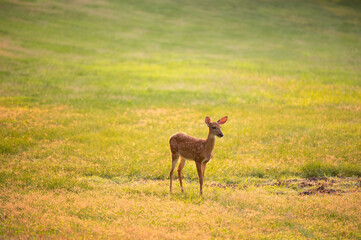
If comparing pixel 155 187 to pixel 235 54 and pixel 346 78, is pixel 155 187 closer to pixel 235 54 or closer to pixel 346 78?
pixel 346 78

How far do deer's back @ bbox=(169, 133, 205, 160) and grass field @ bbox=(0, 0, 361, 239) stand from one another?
0.96m

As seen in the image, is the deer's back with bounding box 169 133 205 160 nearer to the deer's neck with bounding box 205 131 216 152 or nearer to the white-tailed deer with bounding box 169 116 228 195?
the white-tailed deer with bounding box 169 116 228 195

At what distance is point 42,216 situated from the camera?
295 inches

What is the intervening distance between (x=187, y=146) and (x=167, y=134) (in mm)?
5133

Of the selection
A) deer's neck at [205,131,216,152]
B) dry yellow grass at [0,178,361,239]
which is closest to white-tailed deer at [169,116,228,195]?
deer's neck at [205,131,216,152]

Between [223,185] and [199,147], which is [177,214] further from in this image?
[223,185]

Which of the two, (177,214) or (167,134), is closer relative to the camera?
(177,214)

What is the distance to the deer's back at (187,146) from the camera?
866cm

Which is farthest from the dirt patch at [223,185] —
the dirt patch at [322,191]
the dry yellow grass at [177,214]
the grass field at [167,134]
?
the dirt patch at [322,191]

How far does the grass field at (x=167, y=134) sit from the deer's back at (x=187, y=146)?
96cm

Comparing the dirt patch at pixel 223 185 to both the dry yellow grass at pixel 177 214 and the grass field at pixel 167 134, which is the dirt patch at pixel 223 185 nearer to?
the grass field at pixel 167 134

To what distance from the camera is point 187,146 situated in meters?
8.77

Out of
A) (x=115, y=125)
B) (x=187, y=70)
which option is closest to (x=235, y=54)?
(x=187, y=70)

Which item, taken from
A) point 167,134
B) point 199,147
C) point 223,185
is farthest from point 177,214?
point 167,134
